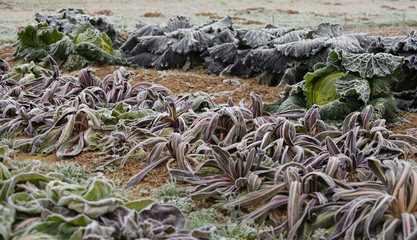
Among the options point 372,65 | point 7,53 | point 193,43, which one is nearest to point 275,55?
point 193,43

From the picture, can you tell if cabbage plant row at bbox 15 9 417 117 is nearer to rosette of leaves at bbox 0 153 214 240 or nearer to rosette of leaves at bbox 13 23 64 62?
rosette of leaves at bbox 13 23 64 62

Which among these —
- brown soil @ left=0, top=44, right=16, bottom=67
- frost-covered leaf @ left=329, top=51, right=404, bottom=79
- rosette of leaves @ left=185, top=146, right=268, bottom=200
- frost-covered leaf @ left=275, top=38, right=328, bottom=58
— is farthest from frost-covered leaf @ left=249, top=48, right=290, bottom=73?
brown soil @ left=0, top=44, right=16, bottom=67

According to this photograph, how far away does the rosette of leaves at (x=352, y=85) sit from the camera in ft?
15.6

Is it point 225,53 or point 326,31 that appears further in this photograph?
point 225,53

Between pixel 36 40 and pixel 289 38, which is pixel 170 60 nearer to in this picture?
pixel 289 38

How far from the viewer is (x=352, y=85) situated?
4.75 m

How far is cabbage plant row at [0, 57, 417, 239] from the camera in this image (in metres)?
2.44

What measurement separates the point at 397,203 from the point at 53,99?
4.38 m

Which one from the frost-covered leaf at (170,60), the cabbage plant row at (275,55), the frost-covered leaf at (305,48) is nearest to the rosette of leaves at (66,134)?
the cabbage plant row at (275,55)

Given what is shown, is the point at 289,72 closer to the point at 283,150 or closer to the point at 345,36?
the point at 345,36

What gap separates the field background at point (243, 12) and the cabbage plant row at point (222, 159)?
740 cm

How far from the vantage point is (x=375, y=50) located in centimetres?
586

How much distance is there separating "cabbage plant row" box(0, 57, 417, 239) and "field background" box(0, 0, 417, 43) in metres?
7.40

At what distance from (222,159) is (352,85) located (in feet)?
7.21
